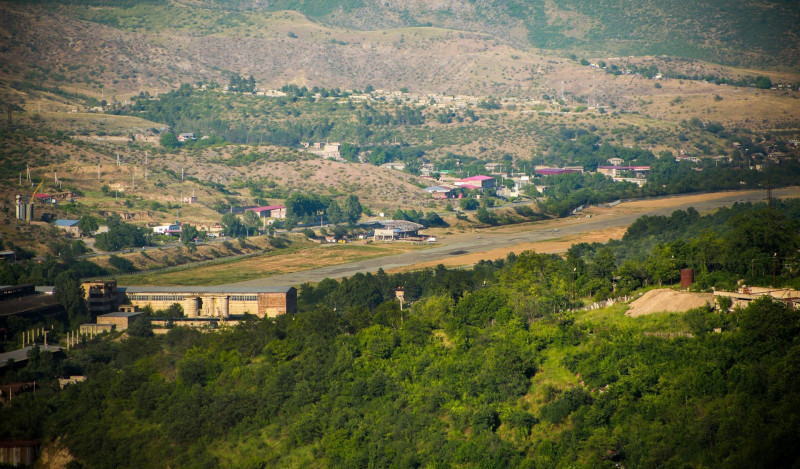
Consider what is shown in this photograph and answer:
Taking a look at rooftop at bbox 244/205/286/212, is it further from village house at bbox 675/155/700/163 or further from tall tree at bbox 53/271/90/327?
village house at bbox 675/155/700/163

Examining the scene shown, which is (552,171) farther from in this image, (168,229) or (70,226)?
(70,226)

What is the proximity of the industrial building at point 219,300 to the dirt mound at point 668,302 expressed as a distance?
27.0m

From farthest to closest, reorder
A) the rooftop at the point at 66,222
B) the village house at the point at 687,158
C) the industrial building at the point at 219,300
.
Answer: the village house at the point at 687,158
the rooftop at the point at 66,222
the industrial building at the point at 219,300

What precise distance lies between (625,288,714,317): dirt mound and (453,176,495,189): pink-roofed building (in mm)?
99447

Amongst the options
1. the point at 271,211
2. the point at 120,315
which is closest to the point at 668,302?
the point at 120,315

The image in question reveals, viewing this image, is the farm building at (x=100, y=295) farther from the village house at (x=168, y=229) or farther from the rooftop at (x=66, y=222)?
the village house at (x=168, y=229)

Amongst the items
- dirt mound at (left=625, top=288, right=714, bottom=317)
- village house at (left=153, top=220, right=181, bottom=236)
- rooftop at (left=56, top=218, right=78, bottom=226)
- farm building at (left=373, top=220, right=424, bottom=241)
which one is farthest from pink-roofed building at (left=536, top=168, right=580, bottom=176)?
dirt mound at (left=625, top=288, right=714, bottom=317)

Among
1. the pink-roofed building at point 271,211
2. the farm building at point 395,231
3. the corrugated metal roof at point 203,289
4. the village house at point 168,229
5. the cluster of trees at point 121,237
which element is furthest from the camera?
the pink-roofed building at point 271,211

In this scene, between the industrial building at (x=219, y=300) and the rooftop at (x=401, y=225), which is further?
the rooftop at (x=401, y=225)

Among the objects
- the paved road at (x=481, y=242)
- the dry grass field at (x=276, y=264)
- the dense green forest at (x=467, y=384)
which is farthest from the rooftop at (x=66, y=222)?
the dense green forest at (x=467, y=384)

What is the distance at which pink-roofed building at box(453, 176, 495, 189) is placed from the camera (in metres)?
155

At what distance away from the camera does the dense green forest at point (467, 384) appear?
42875 mm

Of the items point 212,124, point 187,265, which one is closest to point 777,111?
point 212,124

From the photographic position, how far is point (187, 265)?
95250 mm
